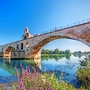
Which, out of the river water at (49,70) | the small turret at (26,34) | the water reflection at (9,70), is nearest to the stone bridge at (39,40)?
the small turret at (26,34)

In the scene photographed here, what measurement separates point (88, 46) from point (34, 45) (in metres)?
22.6

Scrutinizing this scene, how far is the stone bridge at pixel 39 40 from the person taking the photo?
95.3ft

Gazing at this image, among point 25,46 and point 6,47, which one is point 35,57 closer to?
point 25,46

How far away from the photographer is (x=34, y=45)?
47781mm

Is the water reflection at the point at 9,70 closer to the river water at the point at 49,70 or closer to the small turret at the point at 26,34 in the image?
the river water at the point at 49,70

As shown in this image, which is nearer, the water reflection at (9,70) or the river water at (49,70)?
the river water at (49,70)

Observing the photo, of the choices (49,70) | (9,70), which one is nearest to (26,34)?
(9,70)

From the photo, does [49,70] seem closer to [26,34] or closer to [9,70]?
A: [9,70]

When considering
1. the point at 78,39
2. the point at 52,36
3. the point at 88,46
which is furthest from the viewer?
the point at 52,36

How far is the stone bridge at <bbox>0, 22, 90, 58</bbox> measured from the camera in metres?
29.0

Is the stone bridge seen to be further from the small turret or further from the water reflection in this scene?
the water reflection

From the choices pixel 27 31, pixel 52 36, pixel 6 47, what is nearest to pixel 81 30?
pixel 52 36

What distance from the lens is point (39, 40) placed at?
4491cm

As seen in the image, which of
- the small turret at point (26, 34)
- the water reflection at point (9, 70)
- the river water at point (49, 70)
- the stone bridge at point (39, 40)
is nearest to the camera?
the river water at point (49, 70)
